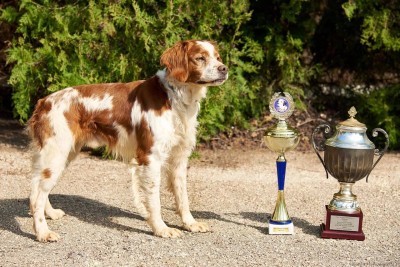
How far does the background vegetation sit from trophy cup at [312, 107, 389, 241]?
2.80 m

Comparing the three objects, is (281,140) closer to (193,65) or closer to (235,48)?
(193,65)

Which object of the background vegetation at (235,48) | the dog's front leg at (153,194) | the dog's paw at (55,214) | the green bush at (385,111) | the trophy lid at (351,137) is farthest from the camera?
the green bush at (385,111)

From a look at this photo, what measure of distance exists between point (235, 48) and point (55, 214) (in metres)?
3.68

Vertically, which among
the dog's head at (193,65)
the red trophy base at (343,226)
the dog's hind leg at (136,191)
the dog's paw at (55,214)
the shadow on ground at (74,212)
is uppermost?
the dog's head at (193,65)

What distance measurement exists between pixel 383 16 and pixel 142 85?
4.52m

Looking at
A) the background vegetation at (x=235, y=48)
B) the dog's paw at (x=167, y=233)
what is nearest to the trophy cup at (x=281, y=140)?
the dog's paw at (x=167, y=233)

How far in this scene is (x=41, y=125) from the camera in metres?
5.09

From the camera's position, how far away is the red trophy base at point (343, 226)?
5086mm

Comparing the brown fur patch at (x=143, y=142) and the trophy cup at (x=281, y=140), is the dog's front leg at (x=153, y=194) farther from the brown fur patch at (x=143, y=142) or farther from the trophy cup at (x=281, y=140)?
the trophy cup at (x=281, y=140)

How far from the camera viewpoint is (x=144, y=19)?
769 cm

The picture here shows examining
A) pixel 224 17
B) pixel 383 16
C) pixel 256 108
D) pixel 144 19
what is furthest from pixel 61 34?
pixel 383 16

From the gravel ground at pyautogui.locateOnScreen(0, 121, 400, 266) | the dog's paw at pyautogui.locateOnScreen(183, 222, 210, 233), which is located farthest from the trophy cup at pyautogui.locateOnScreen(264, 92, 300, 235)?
the dog's paw at pyautogui.locateOnScreen(183, 222, 210, 233)

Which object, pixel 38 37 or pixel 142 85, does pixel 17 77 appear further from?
pixel 142 85

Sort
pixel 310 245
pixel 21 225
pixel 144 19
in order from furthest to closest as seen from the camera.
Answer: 1. pixel 144 19
2. pixel 21 225
3. pixel 310 245
